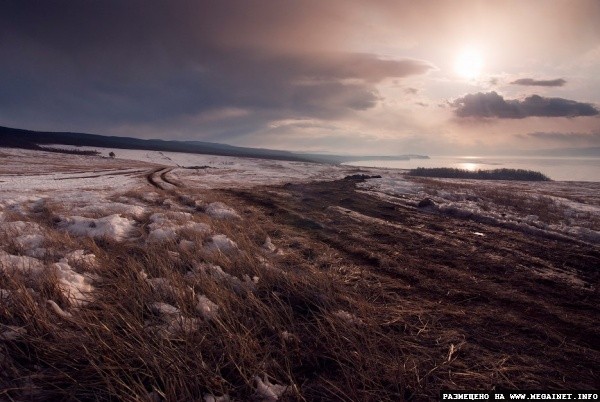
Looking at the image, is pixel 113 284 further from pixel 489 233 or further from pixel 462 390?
pixel 489 233

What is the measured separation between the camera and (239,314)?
4.11 meters

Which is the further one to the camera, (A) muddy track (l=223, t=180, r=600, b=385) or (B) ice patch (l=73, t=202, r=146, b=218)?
(B) ice patch (l=73, t=202, r=146, b=218)

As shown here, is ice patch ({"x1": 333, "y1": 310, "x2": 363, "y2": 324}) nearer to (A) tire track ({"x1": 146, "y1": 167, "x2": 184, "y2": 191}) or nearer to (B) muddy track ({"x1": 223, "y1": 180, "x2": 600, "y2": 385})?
(B) muddy track ({"x1": 223, "y1": 180, "x2": 600, "y2": 385})

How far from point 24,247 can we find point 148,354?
5627mm

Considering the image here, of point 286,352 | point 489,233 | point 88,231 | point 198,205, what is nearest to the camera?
point 286,352

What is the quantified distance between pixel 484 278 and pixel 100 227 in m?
9.88

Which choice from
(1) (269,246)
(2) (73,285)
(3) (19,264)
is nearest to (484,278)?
(1) (269,246)

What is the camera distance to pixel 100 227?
888 centimetres

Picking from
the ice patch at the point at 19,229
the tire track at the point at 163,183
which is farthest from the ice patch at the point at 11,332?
the tire track at the point at 163,183

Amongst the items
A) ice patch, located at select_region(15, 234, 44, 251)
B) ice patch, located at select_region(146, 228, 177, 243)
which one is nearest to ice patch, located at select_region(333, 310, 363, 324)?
ice patch, located at select_region(146, 228, 177, 243)

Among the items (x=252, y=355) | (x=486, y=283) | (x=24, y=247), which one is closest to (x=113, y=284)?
(x=252, y=355)

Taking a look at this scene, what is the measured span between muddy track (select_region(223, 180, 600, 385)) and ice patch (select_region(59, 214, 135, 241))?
474 centimetres

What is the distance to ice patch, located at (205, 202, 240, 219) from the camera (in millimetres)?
12241

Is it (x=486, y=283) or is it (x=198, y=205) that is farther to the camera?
(x=198, y=205)
